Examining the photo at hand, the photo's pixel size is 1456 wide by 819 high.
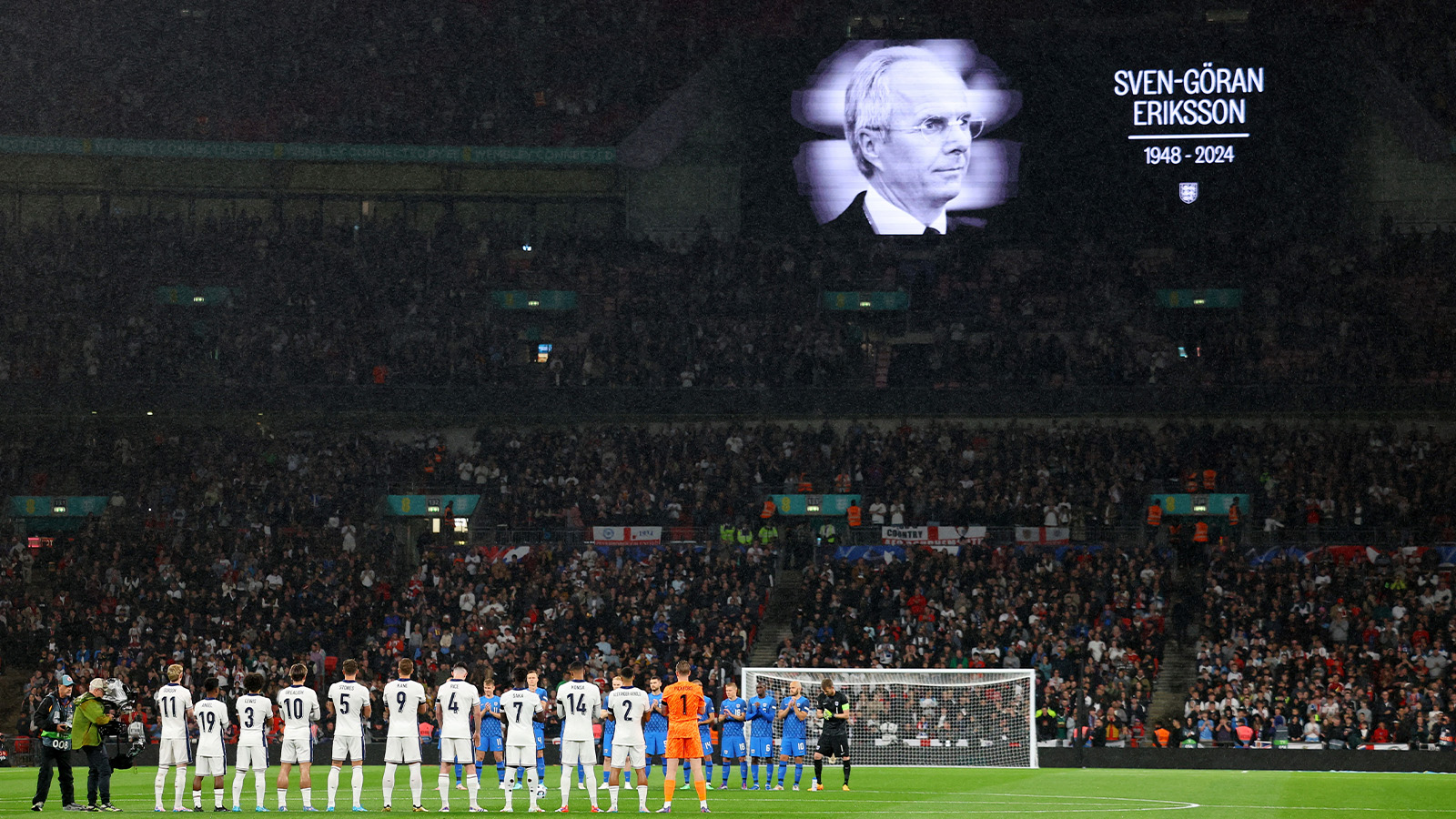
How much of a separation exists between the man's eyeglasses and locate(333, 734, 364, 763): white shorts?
115 ft

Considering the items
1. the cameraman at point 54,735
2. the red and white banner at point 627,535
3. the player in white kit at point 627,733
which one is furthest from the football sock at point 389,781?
the red and white banner at point 627,535

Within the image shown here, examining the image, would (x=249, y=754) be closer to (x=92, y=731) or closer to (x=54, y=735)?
(x=92, y=731)

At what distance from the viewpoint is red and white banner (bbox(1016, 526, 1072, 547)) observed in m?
45.4

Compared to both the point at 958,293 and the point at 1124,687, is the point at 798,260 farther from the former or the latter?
the point at 1124,687

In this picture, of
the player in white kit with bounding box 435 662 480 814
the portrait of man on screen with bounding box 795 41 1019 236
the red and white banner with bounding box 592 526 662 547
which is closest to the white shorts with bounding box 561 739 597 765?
the player in white kit with bounding box 435 662 480 814

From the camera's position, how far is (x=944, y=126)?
52.0 meters

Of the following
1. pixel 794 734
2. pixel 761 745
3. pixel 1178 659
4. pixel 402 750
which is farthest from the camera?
pixel 1178 659

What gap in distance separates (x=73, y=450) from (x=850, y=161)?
2593cm

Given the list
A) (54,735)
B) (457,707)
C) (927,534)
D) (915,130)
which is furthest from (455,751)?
(915,130)

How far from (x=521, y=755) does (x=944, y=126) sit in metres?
35.2

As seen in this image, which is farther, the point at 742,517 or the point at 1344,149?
the point at 1344,149

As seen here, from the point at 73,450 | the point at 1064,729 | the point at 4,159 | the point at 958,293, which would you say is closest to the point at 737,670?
the point at 1064,729

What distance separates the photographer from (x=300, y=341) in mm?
50781

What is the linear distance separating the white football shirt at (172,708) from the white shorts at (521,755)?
14.6 ft
